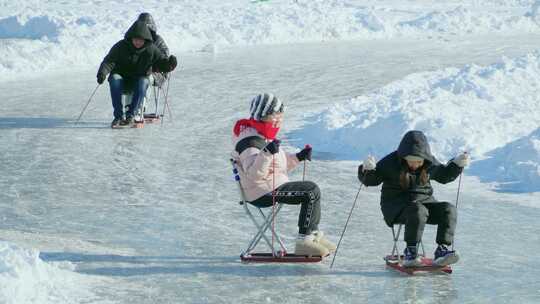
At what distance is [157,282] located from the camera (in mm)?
6750

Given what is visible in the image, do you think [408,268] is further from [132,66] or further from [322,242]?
[132,66]

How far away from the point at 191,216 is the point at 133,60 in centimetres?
544

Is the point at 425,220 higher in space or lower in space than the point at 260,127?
lower

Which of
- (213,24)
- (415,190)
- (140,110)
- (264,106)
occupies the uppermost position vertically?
(264,106)

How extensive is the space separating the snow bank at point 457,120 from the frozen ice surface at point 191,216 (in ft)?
1.36

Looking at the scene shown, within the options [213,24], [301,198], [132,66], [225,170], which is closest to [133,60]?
[132,66]

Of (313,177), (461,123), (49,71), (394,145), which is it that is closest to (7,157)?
(313,177)

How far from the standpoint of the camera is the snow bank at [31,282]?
18.9ft

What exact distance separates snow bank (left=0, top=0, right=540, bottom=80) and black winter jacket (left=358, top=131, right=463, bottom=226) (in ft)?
42.7

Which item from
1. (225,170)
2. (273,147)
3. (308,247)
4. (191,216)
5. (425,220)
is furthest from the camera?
(225,170)

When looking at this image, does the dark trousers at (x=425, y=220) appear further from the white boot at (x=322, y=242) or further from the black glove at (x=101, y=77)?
the black glove at (x=101, y=77)

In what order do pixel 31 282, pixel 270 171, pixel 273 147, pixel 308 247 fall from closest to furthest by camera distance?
pixel 31 282
pixel 273 147
pixel 270 171
pixel 308 247

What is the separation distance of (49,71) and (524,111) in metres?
10.4

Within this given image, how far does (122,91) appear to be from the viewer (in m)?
13.8
